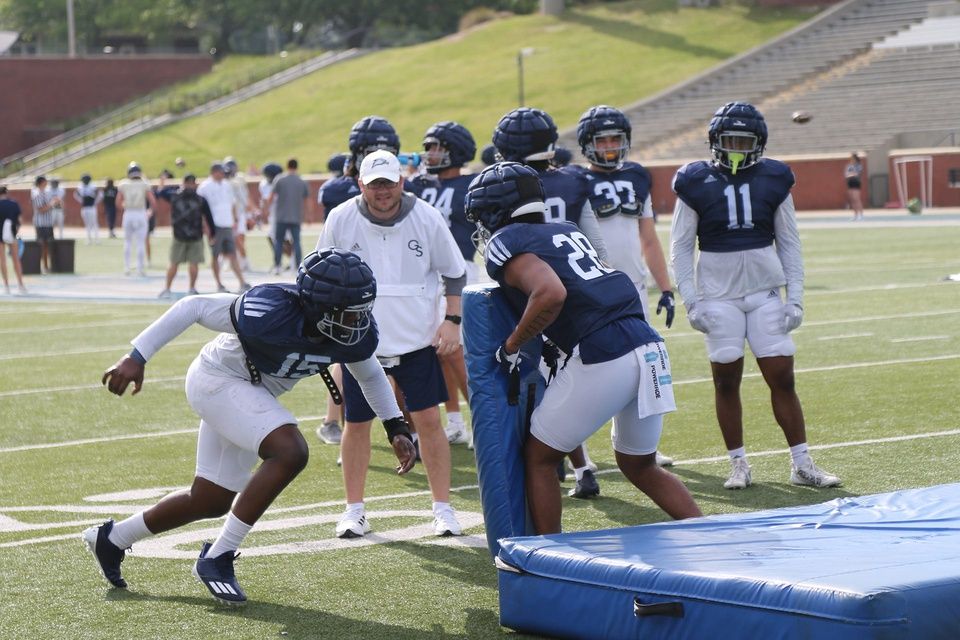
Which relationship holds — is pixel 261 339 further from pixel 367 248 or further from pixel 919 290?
pixel 919 290

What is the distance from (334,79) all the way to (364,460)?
6041 centimetres

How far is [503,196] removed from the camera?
5.79 m

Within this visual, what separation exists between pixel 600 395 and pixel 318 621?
1.38m

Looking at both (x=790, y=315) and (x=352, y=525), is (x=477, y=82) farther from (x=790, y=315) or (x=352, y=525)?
(x=352, y=525)


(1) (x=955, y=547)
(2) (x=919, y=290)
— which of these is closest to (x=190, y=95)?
(2) (x=919, y=290)

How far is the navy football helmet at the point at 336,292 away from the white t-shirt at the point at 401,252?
5.03 feet

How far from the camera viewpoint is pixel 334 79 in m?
65.9

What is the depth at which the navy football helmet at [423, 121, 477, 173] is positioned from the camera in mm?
8609

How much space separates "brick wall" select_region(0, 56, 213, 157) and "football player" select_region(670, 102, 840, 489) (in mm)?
63128

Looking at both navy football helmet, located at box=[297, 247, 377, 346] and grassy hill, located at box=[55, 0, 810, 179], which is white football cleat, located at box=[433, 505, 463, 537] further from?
grassy hill, located at box=[55, 0, 810, 179]

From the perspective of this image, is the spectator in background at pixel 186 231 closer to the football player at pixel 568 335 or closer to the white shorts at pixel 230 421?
the white shorts at pixel 230 421

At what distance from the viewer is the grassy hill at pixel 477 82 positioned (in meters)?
55.5

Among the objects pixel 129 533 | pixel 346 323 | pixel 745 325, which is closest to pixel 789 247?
pixel 745 325

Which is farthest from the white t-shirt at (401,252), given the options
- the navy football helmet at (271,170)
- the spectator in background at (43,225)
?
the spectator in background at (43,225)
